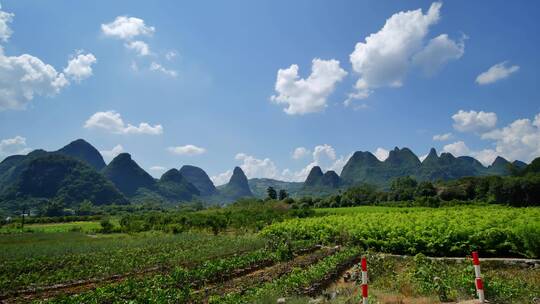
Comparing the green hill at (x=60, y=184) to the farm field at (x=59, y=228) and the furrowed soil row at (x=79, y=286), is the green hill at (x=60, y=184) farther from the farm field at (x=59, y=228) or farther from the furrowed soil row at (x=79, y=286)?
the furrowed soil row at (x=79, y=286)

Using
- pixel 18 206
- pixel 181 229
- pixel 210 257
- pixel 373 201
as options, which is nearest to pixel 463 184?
pixel 373 201

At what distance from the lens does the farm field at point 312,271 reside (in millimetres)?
8344

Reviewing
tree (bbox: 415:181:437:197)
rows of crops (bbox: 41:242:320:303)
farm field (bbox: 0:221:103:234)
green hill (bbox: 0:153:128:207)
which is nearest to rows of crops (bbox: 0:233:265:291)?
rows of crops (bbox: 41:242:320:303)

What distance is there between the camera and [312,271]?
36.4 feet

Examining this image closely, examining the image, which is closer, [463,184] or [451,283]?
[451,283]

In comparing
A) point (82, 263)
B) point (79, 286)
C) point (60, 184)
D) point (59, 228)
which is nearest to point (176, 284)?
point (79, 286)

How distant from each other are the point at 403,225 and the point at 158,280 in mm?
9504

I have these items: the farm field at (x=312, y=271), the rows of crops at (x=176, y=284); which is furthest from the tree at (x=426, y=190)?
the rows of crops at (x=176, y=284)

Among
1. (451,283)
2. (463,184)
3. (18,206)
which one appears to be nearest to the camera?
(451,283)

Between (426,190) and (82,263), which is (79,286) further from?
(426,190)

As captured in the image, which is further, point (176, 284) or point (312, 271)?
point (312, 271)

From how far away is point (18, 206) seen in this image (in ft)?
408

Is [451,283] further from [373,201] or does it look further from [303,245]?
[373,201]

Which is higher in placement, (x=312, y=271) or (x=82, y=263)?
(x=312, y=271)
